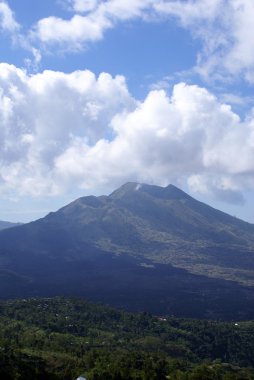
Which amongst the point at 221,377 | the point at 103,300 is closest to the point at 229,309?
the point at 103,300

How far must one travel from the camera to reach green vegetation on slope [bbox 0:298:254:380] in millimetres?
69312

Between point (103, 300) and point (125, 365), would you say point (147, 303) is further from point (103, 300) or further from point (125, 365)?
point (125, 365)

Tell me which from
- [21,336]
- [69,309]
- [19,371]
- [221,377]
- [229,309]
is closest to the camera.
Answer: [19,371]

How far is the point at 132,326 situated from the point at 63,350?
4148 centimetres

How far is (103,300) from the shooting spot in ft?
Result: 639

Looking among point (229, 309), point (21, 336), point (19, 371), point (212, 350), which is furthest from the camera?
point (229, 309)

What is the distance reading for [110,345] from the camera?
9906cm

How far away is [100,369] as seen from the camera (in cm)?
6819

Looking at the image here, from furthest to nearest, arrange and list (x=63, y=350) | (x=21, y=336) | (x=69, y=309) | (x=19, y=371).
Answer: (x=69, y=309), (x=21, y=336), (x=63, y=350), (x=19, y=371)

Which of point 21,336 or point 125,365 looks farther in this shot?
point 21,336

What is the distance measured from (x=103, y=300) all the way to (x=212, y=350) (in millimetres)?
81168

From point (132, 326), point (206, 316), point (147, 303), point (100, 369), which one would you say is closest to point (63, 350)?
point (100, 369)

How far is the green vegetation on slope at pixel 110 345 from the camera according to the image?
69312 millimetres

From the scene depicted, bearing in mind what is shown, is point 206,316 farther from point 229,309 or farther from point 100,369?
point 100,369
